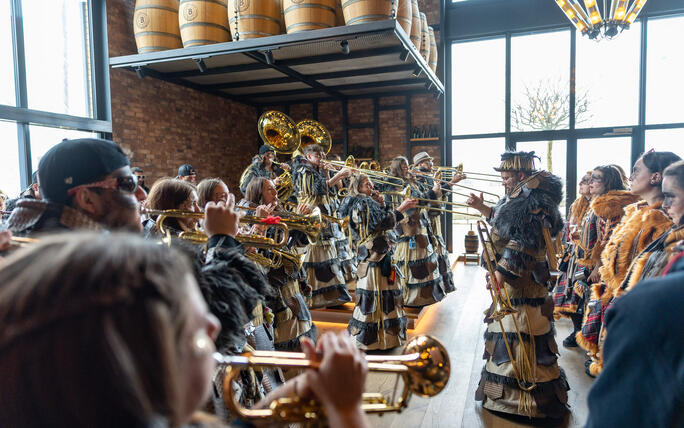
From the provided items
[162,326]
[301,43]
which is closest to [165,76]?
[301,43]

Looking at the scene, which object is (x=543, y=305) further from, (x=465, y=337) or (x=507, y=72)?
(x=507, y=72)

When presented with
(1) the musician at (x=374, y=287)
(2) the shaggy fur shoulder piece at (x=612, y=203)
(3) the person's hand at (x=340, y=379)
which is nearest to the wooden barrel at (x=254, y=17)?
(1) the musician at (x=374, y=287)

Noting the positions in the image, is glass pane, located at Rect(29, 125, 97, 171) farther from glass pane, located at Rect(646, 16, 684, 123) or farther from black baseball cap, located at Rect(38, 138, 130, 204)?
glass pane, located at Rect(646, 16, 684, 123)

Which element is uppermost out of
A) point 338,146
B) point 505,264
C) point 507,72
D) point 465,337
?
point 507,72

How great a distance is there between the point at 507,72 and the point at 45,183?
999cm

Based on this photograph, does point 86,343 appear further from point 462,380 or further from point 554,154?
point 554,154

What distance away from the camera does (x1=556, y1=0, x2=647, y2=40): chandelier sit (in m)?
4.61

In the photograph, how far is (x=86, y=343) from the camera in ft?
1.75

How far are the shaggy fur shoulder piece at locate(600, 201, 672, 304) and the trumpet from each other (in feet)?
6.61

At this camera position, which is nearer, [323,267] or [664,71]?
[323,267]

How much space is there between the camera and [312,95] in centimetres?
981

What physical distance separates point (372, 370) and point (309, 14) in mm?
4923

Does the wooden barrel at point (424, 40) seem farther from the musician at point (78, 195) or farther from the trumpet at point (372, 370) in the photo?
the trumpet at point (372, 370)

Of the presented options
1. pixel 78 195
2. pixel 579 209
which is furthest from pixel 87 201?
pixel 579 209
